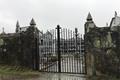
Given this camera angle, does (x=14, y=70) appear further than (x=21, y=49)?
No

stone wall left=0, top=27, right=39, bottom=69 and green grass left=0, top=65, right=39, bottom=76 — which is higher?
stone wall left=0, top=27, right=39, bottom=69

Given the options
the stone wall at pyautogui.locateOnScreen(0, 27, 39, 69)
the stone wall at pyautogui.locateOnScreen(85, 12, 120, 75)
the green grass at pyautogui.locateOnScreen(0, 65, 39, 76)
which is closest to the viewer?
the stone wall at pyautogui.locateOnScreen(85, 12, 120, 75)

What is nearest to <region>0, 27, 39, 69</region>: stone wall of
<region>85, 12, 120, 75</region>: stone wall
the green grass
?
the green grass

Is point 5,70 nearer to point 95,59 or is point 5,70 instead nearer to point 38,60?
point 38,60

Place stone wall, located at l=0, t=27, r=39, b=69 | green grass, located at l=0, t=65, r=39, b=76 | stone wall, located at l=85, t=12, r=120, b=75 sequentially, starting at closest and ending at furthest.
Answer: stone wall, located at l=85, t=12, r=120, b=75 → green grass, located at l=0, t=65, r=39, b=76 → stone wall, located at l=0, t=27, r=39, b=69

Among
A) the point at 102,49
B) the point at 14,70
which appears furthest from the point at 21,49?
the point at 102,49

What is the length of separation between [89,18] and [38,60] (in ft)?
13.9

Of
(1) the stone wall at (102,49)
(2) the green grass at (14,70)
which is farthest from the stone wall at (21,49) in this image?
(1) the stone wall at (102,49)

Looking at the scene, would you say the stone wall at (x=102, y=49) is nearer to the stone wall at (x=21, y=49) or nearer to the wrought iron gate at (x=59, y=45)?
the wrought iron gate at (x=59, y=45)

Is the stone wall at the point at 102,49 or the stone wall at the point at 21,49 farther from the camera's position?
the stone wall at the point at 21,49

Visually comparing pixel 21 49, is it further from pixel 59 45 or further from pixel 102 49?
pixel 102 49

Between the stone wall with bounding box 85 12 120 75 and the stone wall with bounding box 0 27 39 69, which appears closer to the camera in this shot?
the stone wall with bounding box 85 12 120 75

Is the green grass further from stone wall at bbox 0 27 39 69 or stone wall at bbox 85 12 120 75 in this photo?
stone wall at bbox 85 12 120 75

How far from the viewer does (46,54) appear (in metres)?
13.5
